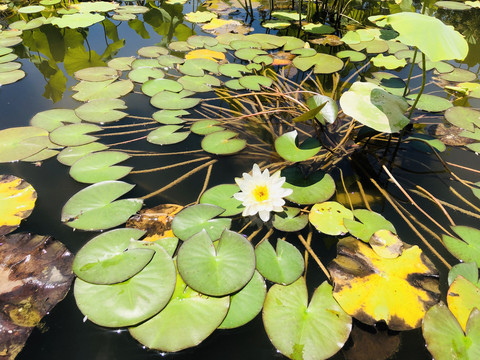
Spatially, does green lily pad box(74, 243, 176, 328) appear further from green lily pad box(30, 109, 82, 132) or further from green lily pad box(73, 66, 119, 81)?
green lily pad box(73, 66, 119, 81)

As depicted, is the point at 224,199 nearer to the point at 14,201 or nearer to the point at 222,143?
the point at 222,143

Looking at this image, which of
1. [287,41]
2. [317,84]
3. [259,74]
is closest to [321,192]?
[317,84]

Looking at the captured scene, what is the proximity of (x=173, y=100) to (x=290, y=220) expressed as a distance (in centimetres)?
139

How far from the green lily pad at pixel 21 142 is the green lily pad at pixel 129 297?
3.48ft

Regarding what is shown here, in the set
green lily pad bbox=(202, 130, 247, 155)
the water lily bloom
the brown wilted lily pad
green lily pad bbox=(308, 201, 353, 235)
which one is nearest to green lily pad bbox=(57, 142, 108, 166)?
the brown wilted lily pad

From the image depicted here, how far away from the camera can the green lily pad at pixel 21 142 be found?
1.78 metres

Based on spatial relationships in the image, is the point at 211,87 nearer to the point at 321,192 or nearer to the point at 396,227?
the point at 321,192

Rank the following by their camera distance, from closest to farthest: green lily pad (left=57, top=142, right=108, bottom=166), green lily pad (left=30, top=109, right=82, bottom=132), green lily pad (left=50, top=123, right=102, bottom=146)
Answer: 1. green lily pad (left=57, top=142, right=108, bottom=166)
2. green lily pad (left=50, top=123, right=102, bottom=146)
3. green lily pad (left=30, top=109, right=82, bottom=132)

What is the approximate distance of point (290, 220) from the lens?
1.45m

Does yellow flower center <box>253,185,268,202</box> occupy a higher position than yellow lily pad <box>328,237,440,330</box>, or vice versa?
yellow flower center <box>253,185,268,202</box>

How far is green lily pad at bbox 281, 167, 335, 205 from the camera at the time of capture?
1534 mm

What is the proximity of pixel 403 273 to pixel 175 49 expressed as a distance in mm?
2903

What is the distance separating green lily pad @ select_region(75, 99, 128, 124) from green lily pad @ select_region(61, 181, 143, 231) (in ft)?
2.30

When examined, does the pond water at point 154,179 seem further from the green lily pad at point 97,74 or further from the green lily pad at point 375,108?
the green lily pad at point 375,108
